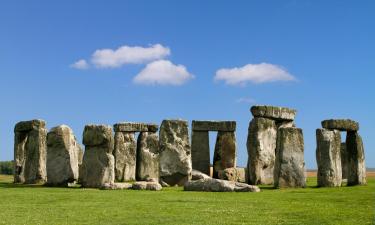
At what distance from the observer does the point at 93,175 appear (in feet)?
72.6

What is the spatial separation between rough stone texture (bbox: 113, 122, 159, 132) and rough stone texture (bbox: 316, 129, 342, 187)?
12697mm

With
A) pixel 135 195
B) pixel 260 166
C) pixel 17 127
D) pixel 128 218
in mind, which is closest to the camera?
pixel 128 218

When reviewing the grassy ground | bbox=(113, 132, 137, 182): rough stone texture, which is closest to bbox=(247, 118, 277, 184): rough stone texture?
the grassy ground

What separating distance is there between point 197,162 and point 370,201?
1592 centimetres

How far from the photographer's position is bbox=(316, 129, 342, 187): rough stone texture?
73.4 ft

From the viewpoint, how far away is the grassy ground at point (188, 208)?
12125mm

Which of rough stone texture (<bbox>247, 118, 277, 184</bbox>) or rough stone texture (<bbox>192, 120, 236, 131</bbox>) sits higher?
rough stone texture (<bbox>192, 120, 236, 131</bbox>)

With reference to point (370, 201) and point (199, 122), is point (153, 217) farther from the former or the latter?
point (199, 122)

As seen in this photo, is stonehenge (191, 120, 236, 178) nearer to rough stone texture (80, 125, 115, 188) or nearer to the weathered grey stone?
rough stone texture (80, 125, 115, 188)

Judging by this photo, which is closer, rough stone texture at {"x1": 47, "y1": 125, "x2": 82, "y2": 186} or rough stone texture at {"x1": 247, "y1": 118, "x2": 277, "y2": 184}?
rough stone texture at {"x1": 47, "y1": 125, "x2": 82, "y2": 186}

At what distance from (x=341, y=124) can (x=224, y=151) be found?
338 inches

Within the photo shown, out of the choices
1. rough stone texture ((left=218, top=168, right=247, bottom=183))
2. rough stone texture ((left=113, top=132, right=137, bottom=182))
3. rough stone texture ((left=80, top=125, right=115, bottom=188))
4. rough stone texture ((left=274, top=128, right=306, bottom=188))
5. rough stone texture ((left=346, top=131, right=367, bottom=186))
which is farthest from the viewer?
rough stone texture ((left=113, top=132, right=137, bottom=182))

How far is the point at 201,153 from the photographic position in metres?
31.1

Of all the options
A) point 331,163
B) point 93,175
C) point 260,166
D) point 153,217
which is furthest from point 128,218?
point 260,166
